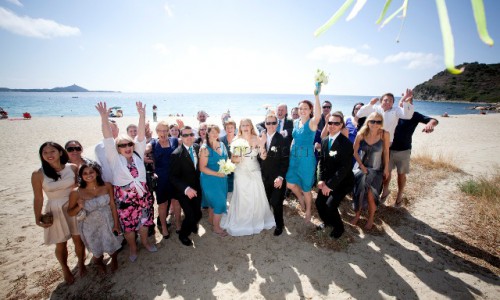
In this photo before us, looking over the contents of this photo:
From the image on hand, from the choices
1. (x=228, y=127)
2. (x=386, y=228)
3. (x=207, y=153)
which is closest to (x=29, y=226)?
(x=207, y=153)

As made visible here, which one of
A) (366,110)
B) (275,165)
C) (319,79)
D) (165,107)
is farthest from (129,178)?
(165,107)

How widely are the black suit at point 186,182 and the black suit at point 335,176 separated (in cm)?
277

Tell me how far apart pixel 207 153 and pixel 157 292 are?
2.61 metres

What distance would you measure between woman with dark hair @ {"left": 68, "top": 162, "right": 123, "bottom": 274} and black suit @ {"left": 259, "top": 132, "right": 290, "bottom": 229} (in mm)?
3077

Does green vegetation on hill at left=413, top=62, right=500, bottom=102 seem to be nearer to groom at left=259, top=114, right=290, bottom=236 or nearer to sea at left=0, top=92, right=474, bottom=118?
sea at left=0, top=92, right=474, bottom=118

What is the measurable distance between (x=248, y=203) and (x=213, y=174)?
3.60ft

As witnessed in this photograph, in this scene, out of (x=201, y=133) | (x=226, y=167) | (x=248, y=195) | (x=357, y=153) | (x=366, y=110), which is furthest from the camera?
(x=201, y=133)

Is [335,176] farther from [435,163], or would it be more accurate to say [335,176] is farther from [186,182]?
[435,163]

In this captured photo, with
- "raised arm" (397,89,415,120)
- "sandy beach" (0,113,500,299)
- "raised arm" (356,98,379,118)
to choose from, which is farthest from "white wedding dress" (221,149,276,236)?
"raised arm" (397,89,415,120)

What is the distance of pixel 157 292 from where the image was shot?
3811 mm

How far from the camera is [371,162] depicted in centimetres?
497

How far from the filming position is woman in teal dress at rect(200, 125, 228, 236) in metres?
4.75

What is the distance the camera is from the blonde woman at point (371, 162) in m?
4.87

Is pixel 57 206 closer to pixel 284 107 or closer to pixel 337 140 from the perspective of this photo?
pixel 337 140
